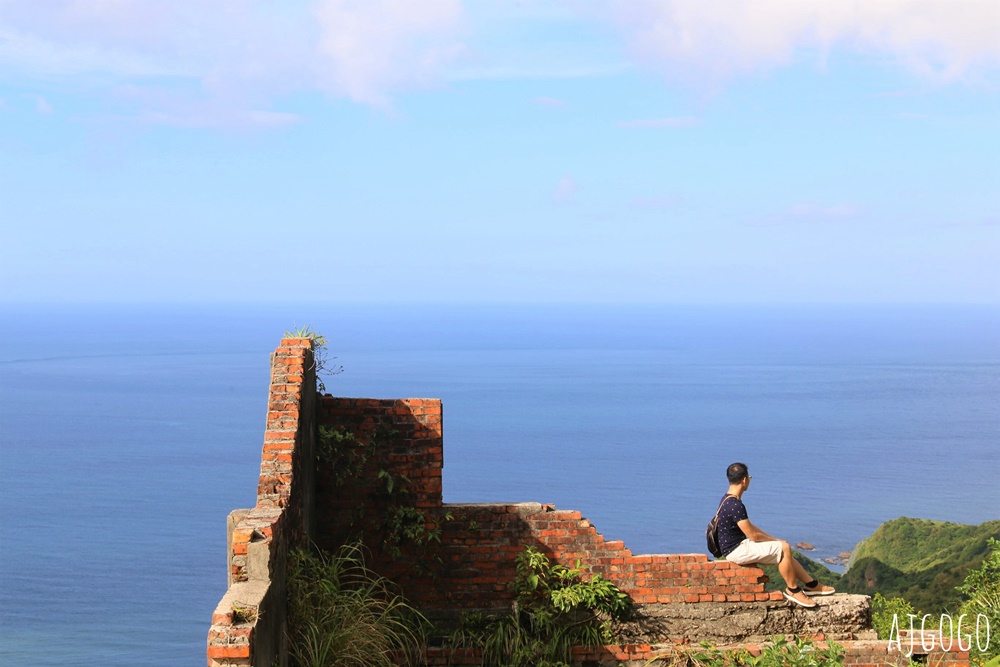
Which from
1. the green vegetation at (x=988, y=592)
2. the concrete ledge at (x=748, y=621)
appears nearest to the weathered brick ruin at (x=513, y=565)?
the concrete ledge at (x=748, y=621)

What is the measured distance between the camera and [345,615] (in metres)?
7.59

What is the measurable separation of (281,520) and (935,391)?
152 metres

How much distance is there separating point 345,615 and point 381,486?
59.9 inches

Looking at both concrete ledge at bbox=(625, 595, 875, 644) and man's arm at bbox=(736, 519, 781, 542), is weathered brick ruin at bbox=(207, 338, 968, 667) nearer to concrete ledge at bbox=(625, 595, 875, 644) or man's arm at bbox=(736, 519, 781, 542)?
concrete ledge at bbox=(625, 595, 875, 644)

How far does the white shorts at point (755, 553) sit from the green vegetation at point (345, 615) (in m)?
2.60

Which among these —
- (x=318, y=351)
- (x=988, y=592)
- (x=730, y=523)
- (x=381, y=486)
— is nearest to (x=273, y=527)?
(x=381, y=486)

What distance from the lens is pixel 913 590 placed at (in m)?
27.9

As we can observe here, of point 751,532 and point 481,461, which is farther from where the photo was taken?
A: point 481,461

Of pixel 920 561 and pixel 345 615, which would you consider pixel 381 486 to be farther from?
pixel 920 561

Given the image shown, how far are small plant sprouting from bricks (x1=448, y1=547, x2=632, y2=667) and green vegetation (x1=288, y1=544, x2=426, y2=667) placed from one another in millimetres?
513

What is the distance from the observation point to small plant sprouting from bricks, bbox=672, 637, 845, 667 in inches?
325

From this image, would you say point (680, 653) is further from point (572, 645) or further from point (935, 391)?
point (935, 391)

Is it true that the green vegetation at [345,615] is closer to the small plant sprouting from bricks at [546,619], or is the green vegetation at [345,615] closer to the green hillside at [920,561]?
the small plant sprouting from bricks at [546,619]

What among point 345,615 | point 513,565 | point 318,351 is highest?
point 318,351
